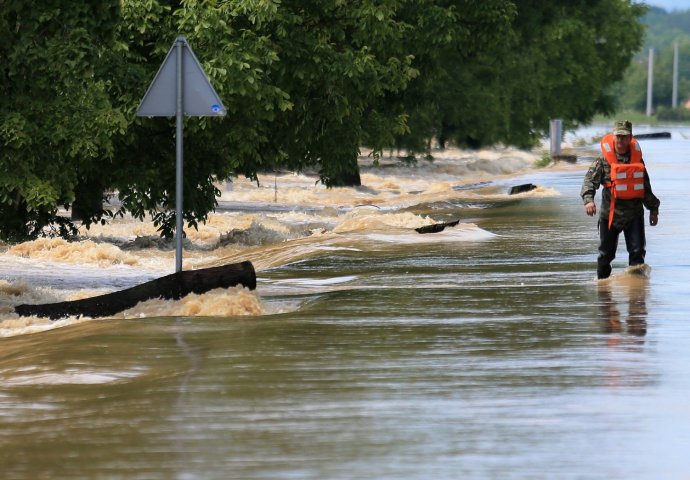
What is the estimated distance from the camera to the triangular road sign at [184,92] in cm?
1410

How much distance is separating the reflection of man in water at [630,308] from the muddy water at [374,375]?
0.03 m

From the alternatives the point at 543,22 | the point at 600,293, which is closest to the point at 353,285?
the point at 600,293

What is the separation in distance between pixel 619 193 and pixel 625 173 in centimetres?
21

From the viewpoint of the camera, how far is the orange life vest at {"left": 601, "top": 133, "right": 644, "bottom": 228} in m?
15.0

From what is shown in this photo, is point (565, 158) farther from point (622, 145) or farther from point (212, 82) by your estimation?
point (622, 145)

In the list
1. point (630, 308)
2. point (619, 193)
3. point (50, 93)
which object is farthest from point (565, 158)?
point (630, 308)

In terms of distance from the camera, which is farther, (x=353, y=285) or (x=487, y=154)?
(x=487, y=154)

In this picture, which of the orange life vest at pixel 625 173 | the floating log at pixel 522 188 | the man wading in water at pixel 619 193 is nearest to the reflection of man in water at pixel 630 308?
the man wading in water at pixel 619 193

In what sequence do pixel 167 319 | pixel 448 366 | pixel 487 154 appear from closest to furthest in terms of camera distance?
pixel 448 366 < pixel 167 319 < pixel 487 154

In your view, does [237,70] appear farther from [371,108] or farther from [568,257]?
[371,108]

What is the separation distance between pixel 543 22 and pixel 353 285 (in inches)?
1088

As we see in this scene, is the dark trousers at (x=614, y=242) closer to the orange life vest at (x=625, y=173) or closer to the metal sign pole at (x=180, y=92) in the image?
the orange life vest at (x=625, y=173)

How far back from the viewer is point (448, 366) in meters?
9.83

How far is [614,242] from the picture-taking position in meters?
15.2
